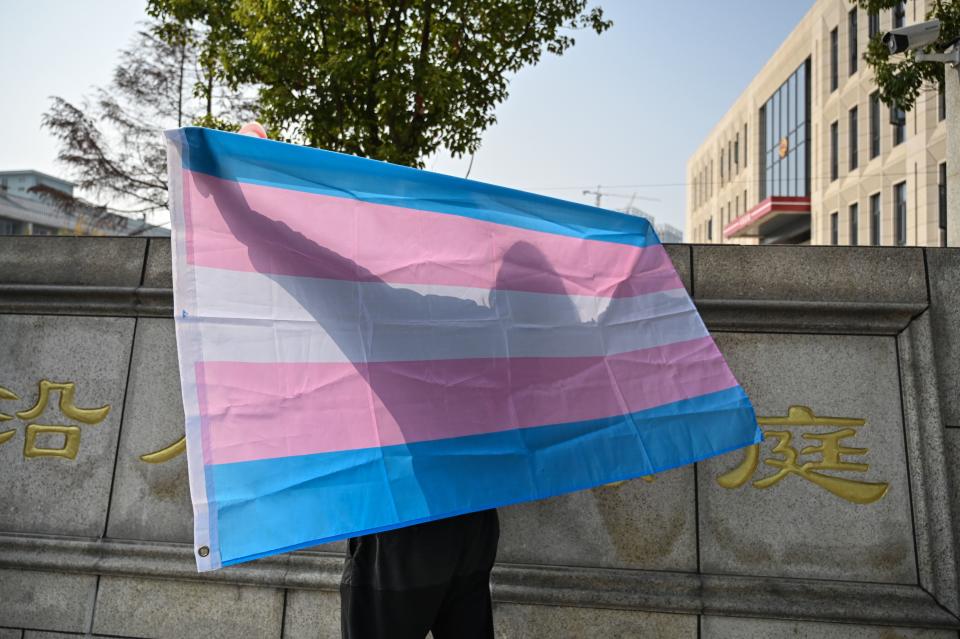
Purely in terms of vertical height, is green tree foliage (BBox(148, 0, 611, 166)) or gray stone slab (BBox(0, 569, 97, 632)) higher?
green tree foliage (BBox(148, 0, 611, 166))

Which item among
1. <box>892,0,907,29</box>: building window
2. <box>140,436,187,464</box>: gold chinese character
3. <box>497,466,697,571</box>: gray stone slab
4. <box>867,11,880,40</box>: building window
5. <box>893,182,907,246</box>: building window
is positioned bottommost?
<box>497,466,697,571</box>: gray stone slab

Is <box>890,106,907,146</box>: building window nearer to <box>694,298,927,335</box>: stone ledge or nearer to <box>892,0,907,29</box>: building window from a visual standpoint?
<box>892,0,907,29</box>: building window

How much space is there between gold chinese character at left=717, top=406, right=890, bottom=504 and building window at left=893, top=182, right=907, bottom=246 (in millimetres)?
26187

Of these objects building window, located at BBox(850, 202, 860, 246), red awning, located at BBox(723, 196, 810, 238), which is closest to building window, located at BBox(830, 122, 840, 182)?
building window, located at BBox(850, 202, 860, 246)

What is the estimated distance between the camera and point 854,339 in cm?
387

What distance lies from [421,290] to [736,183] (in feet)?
165

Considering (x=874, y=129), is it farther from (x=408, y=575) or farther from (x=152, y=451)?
(x=408, y=575)

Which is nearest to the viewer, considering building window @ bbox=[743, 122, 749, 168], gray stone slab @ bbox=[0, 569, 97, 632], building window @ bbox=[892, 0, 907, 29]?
gray stone slab @ bbox=[0, 569, 97, 632]

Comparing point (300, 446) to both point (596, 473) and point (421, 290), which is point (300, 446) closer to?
point (421, 290)

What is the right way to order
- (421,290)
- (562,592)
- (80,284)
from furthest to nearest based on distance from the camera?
(80,284), (562,592), (421,290)

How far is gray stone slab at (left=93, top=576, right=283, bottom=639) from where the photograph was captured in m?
3.81

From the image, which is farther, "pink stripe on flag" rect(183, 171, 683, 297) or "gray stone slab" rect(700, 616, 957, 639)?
"gray stone slab" rect(700, 616, 957, 639)

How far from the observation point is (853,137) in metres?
31.1

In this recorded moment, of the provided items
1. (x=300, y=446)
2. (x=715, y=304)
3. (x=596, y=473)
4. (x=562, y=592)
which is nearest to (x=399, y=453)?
(x=300, y=446)
